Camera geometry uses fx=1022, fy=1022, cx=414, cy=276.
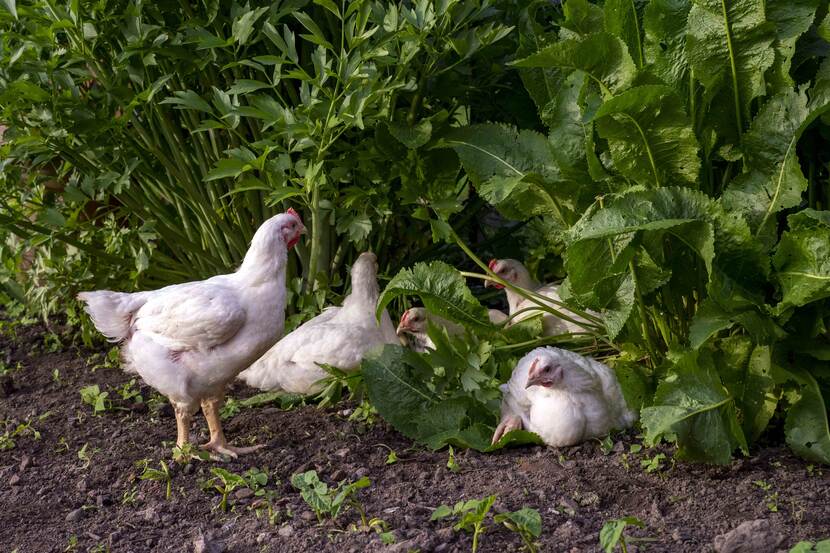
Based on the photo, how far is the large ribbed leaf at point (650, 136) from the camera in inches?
121

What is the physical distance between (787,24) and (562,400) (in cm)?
146

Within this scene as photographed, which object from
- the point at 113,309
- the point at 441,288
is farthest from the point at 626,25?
the point at 113,309

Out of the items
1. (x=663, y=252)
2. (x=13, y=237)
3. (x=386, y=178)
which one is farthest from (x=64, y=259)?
(x=663, y=252)

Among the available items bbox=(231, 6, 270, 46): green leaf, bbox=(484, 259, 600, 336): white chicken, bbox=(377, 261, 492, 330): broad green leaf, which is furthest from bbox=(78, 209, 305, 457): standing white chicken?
bbox=(484, 259, 600, 336): white chicken

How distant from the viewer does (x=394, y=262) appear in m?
5.13

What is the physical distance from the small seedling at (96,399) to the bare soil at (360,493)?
0.12 m

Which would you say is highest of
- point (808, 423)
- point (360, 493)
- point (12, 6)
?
point (12, 6)

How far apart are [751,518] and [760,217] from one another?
952 millimetres

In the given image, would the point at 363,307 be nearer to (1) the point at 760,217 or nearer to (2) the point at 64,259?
(2) the point at 64,259

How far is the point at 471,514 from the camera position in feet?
9.06

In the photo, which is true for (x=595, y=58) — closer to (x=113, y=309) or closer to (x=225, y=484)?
(x=225, y=484)

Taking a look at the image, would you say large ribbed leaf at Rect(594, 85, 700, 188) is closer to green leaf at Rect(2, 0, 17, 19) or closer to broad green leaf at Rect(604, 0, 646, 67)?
broad green leaf at Rect(604, 0, 646, 67)

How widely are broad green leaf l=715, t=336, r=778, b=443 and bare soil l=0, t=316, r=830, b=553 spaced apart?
0.13 m

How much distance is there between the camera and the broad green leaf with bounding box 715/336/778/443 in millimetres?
3320
